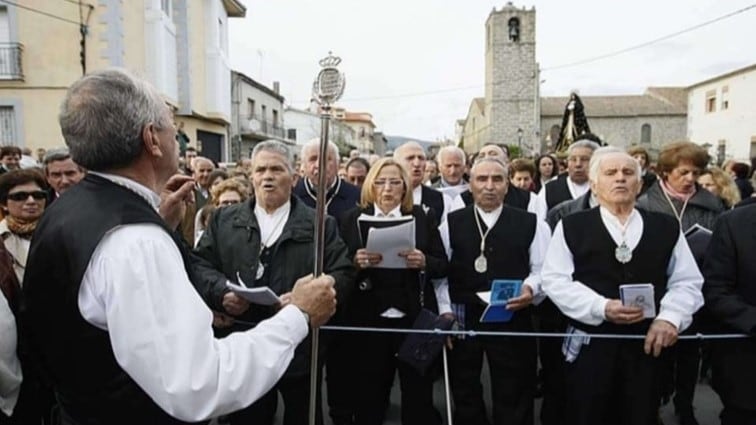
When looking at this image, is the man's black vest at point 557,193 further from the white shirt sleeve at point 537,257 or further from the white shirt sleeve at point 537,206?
the white shirt sleeve at point 537,257

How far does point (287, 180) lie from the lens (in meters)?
3.45

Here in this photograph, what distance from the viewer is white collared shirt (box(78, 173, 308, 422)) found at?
1.34m

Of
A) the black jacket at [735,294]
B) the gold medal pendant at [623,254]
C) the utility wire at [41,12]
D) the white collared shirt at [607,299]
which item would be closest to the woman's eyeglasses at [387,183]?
the white collared shirt at [607,299]

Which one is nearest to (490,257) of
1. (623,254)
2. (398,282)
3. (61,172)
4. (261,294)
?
(398,282)

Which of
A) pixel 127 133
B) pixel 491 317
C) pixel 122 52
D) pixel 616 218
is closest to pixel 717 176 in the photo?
pixel 616 218

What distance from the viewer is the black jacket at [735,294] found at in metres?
2.83

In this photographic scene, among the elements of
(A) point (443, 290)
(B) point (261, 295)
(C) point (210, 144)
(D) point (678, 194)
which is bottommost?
(A) point (443, 290)

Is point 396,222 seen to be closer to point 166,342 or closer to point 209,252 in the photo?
point 209,252

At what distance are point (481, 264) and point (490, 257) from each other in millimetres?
76

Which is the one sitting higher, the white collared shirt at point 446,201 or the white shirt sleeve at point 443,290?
the white collared shirt at point 446,201

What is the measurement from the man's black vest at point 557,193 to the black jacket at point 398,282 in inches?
74.9

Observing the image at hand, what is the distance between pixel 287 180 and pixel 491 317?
1.58 meters

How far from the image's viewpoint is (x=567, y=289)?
9.95ft

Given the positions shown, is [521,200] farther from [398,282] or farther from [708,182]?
[398,282]
